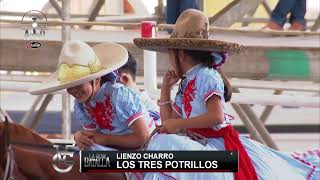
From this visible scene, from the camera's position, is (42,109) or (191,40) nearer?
(191,40)

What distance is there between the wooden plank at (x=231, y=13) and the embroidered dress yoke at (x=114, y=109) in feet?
10.6

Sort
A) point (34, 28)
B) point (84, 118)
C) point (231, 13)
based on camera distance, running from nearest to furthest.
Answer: point (84, 118) → point (34, 28) → point (231, 13)

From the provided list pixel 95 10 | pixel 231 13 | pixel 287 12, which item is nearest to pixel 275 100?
pixel 287 12

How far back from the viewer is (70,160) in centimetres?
353

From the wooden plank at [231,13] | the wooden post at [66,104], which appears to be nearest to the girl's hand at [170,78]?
the wooden post at [66,104]

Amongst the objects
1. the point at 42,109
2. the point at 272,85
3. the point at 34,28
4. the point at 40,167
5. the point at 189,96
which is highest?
the point at 34,28

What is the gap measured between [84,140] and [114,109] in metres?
0.18

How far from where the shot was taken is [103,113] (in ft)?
12.2

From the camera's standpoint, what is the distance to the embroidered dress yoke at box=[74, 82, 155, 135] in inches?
145

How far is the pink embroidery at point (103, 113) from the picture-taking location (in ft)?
12.1

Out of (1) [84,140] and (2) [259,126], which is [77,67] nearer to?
(1) [84,140]

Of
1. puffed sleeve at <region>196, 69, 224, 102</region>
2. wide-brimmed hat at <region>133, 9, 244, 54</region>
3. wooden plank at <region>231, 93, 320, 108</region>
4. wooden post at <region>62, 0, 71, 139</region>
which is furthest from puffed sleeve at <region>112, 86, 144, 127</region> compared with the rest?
wooden plank at <region>231, 93, 320, 108</region>

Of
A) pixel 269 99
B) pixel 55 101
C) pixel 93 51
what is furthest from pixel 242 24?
pixel 93 51

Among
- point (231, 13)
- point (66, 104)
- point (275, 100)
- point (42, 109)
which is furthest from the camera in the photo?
point (42, 109)
